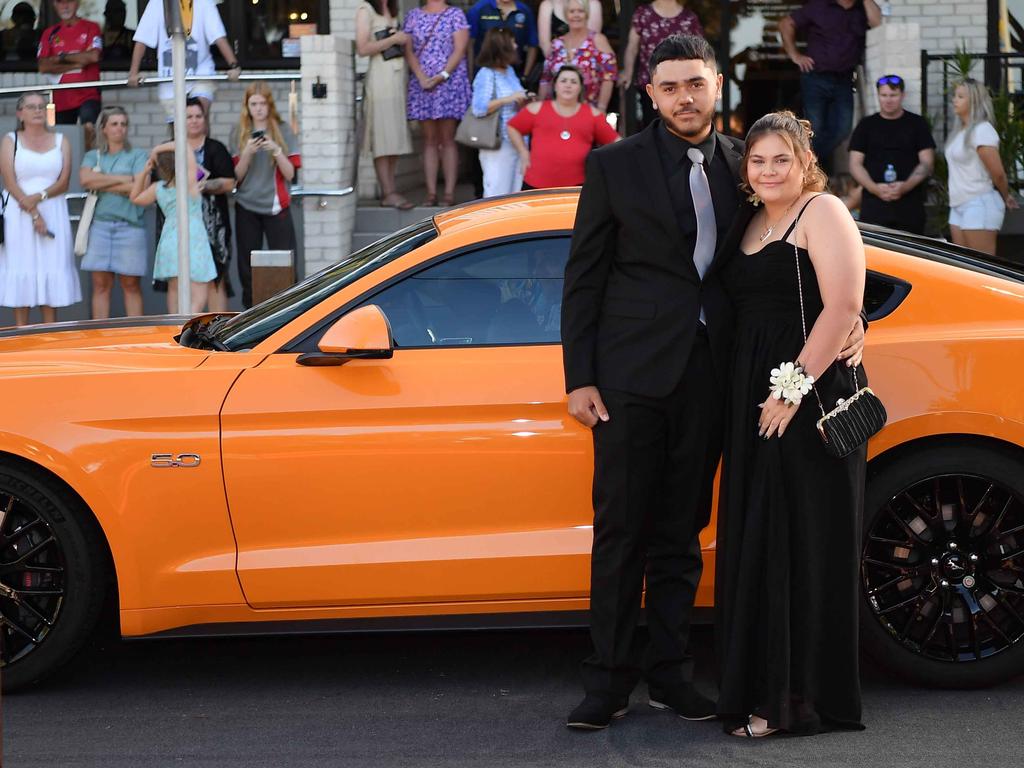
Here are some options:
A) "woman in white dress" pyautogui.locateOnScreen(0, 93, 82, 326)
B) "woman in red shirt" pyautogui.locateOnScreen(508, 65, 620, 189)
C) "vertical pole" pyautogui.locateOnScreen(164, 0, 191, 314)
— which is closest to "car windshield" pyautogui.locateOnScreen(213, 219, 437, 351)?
"vertical pole" pyautogui.locateOnScreen(164, 0, 191, 314)

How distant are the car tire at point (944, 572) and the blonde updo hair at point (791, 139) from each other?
100cm

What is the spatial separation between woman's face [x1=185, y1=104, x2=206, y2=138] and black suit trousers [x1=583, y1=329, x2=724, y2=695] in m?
6.56

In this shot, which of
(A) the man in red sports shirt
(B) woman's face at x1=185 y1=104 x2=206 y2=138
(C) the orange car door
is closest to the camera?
(C) the orange car door

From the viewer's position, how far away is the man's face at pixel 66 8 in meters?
13.3

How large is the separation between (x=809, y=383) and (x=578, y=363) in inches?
26.8

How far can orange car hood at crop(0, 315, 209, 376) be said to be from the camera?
4.84 metres

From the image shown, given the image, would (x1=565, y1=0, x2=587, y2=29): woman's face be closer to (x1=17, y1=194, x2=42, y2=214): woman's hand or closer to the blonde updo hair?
(x1=17, y1=194, x2=42, y2=214): woman's hand

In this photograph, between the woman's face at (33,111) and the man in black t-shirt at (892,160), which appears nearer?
the man in black t-shirt at (892,160)

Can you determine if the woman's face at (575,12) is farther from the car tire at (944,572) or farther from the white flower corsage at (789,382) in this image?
the white flower corsage at (789,382)

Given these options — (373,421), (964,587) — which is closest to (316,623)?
(373,421)

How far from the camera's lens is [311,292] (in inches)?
200

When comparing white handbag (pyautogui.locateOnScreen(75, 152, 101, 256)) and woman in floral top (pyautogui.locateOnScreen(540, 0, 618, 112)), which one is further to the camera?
woman in floral top (pyautogui.locateOnScreen(540, 0, 618, 112))

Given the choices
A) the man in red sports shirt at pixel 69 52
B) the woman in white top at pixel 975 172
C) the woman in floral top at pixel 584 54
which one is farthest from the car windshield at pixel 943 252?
the man in red sports shirt at pixel 69 52

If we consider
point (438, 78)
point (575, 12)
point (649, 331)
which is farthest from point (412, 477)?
point (438, 78)
